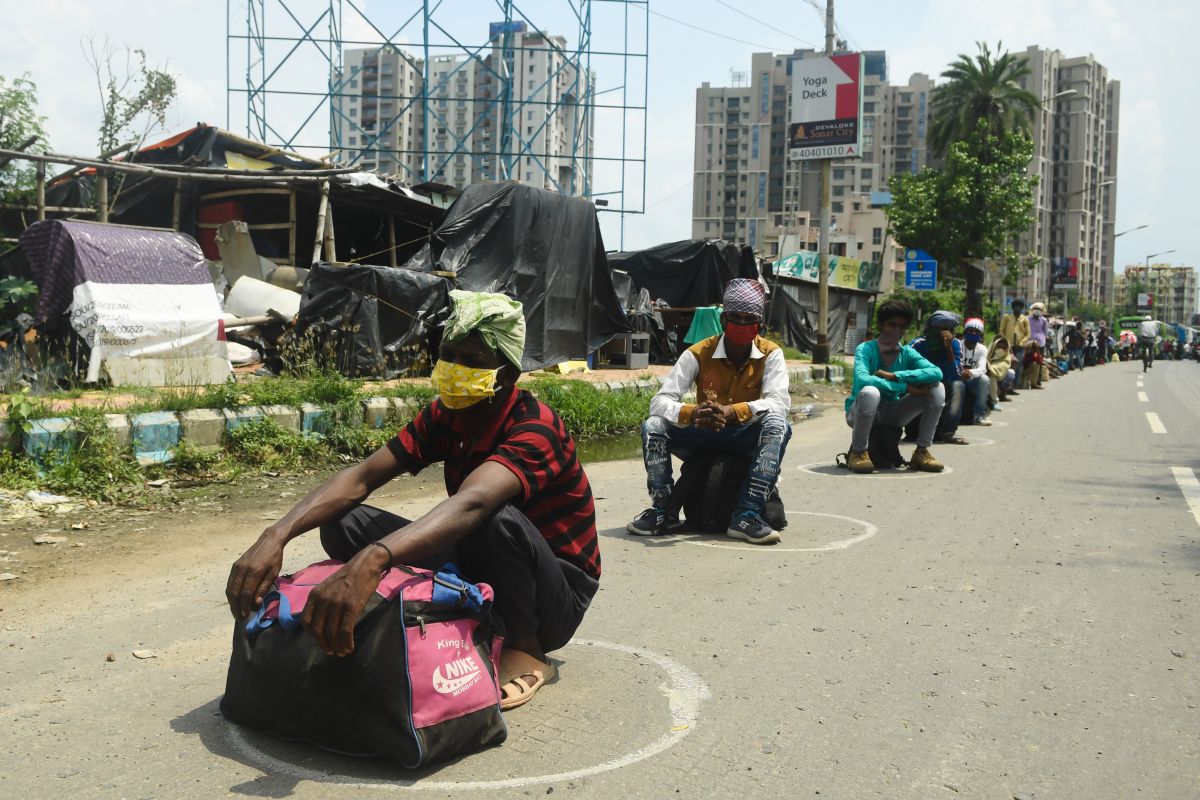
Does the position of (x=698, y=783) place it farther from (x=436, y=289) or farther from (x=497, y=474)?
(x=436, y=289)

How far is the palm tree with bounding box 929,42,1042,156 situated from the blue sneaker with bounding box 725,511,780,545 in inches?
1785

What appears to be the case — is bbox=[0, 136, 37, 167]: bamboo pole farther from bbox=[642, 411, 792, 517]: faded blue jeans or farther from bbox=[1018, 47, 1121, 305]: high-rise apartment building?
bbox=[1018, 47, 1121, 305]: high-rise apartment building

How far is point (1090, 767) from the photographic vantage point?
3.18 meters

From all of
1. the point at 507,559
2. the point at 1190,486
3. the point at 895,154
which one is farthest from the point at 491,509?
the point at 895,154

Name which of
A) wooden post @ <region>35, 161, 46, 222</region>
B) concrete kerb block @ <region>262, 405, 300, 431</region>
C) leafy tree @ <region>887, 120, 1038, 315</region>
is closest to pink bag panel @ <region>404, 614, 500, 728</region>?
concrete kerb block @ <region>262, 405, 300, 431</region>

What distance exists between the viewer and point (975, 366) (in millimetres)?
13492

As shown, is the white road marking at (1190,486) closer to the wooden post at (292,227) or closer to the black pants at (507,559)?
the black pants at (507,559)

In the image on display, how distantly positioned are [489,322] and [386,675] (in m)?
1.24

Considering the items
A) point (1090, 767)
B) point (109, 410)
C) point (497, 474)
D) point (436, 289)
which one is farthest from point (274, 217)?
point (1090, 767)

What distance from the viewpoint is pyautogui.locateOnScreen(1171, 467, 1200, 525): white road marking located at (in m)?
7.76

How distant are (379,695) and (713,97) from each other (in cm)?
16957

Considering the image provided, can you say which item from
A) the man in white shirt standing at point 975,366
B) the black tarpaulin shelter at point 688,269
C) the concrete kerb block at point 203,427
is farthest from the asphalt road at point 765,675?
the black tarpaulin shelter at point 688,269

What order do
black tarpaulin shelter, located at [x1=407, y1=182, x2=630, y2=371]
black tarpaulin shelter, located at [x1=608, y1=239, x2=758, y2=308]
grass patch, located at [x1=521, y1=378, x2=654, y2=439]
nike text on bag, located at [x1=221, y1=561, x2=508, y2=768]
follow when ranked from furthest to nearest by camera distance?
black tarpaulin shelter, located at [x1=608, y1=239, x2=758, y2=308] → black tarpaulin shelter, located at [x1=407, y1=182, x2=630, y2=371] → grass patch, located at [x1=521, y1=378, x2=654, y2=439] → nike text on bag, located at [x1=221, y1=561, x2=508, y2=768]

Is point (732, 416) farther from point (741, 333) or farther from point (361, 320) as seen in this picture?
point (361, 320)
